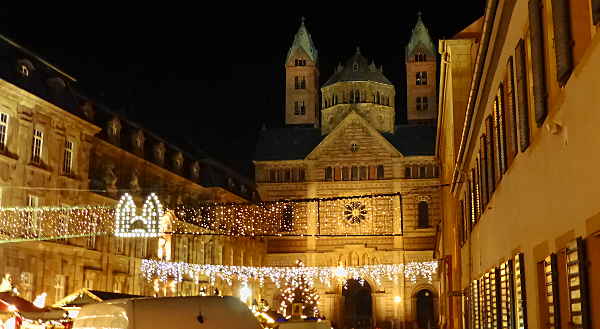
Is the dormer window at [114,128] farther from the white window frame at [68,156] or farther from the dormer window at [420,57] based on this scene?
the dormer window at [420,57]

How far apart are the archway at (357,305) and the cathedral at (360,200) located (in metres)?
0.11

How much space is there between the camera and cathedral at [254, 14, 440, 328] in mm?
62844

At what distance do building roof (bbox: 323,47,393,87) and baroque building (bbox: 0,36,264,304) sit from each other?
88.6 feet

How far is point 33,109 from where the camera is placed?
105 ft

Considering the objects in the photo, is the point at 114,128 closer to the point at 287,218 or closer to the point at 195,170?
the point at 195,170

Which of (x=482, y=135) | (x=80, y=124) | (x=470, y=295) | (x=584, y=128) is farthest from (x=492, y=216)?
(x=80, y=124)

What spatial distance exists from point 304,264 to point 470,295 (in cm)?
4587

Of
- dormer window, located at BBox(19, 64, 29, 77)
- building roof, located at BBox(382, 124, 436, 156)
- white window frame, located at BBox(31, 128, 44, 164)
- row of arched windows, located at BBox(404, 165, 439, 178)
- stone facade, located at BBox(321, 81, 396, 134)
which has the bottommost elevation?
white window frame, located at BBox(31, 128, 44, 164)

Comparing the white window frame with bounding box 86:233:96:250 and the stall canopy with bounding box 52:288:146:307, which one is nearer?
the stall canopy with bounding box 52:288:146:307

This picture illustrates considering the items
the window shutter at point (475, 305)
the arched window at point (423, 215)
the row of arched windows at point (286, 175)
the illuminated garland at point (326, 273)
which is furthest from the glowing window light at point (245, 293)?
the window shutter at point (475, 305)

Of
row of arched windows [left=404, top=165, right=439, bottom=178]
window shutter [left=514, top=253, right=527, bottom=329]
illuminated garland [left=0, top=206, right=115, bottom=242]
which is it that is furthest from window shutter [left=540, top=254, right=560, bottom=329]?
row of arched windows [left=404, top=165, right=439, bottom=178]

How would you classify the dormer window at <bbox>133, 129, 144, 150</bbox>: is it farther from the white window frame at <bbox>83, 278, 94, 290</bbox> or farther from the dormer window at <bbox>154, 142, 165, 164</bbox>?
the white window frame at <bbox>83, 278, 94, 290</bbox>

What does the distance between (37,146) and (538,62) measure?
28.6 m

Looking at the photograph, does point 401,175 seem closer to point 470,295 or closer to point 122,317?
point 470,295
